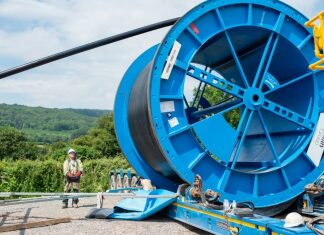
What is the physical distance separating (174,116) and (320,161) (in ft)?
7.86

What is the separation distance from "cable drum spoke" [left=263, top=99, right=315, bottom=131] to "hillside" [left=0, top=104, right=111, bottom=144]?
4986 inches

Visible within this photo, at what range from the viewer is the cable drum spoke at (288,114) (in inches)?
249

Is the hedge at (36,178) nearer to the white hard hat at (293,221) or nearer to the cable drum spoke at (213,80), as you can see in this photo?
the cable drum spoke at (213,80)

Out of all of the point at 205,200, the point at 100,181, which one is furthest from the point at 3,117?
the point at 205,200

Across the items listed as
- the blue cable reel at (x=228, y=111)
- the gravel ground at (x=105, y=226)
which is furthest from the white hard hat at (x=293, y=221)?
Answer: the blue cable reel at (x=228, y=111)

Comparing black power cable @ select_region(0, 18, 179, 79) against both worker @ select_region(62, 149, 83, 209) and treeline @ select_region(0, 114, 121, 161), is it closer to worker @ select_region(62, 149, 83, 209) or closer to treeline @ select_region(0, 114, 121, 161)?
worker @ select_region(62, 149, 83, 209)

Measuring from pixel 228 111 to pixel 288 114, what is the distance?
888mm

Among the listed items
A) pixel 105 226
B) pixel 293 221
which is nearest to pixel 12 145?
pixel 105 226

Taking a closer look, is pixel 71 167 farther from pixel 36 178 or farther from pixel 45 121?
pixel 45 121

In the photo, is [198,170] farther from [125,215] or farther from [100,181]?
[100,181]

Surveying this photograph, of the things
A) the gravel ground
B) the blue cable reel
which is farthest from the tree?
the blue cable reel

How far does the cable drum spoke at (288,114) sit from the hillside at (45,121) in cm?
12664

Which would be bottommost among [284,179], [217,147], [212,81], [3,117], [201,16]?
[284,179]

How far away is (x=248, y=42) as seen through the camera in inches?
298
